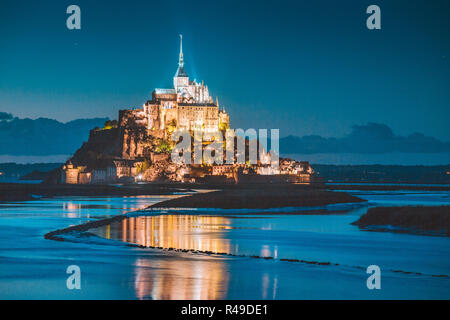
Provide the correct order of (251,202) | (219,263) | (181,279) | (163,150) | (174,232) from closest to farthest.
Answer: (181,279), (219,263), (174,232), (251,202), (163,150)

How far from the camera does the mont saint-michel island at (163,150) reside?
4523 inches

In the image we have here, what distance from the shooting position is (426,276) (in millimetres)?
15578

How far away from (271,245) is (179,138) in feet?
333

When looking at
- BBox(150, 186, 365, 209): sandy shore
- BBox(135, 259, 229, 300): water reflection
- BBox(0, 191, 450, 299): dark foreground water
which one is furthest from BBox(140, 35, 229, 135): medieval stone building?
BBox(135, 259, 229, 300): water reflection

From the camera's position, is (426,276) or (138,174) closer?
(426,276)

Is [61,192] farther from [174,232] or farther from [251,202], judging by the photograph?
[174,232]

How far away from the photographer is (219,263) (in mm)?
17219

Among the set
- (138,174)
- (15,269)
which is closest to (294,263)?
(15,269)

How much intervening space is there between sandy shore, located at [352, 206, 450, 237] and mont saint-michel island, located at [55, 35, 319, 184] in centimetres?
8464

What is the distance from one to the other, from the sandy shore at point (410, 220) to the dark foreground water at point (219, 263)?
4.80ft

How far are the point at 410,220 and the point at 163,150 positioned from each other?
93707mm

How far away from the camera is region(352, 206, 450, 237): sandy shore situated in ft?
87.6

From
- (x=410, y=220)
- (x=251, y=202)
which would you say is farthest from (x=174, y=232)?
(x=251, y=202)
